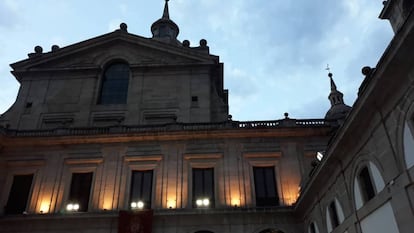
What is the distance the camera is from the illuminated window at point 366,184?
1364 cm

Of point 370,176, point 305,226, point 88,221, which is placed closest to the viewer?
point 370,176

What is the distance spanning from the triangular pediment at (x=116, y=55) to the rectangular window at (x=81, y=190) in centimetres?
1259

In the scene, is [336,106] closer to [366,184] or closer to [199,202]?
[199,202]

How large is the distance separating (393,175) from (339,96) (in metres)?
43.0

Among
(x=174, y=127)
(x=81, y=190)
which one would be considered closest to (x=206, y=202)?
(x=174, y=127)

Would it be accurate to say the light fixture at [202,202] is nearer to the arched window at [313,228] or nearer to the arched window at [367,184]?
the arched window at [313,228]

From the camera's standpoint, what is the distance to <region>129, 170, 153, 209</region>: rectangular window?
26234 mm

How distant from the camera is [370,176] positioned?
13422mm

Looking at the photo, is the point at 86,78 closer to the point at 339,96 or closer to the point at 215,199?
the point at 215,199

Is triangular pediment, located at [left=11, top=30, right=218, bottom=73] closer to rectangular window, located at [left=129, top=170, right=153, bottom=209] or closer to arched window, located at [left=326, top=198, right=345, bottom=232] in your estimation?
rectangular window, located at [left=129, top=170, right=153, bottom=209]

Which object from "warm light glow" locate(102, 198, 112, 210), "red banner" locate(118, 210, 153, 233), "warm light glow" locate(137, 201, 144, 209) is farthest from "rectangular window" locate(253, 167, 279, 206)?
"warm light glow" locate(102, 198, 112, 210)

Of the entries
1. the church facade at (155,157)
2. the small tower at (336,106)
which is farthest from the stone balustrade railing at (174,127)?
the small tower at (336,106)

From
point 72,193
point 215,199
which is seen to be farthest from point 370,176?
point 72,193

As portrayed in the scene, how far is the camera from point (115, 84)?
3538 centimetres
